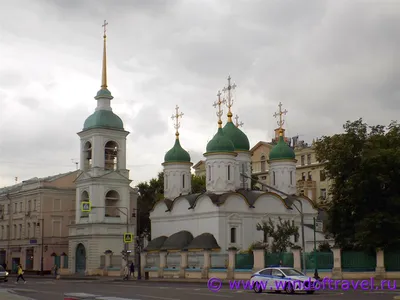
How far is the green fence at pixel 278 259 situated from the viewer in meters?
41.4

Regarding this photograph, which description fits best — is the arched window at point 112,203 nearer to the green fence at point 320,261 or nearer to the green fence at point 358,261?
the green fence at point 320,261

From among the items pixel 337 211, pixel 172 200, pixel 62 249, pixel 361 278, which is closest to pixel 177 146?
pixel 172 200

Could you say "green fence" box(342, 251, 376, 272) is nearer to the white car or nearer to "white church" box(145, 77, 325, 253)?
"white church" box(145, 77, 325, 253)

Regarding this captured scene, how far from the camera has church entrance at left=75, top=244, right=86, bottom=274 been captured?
6069cm

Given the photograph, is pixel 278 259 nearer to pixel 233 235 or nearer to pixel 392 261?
pixel 392 261

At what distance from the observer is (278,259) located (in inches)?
1646

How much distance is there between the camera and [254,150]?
91500mm

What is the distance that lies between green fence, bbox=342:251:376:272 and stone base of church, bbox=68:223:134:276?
23.2m

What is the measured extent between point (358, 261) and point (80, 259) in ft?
101

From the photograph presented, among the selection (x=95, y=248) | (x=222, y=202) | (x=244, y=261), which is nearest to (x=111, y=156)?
(x=95, y=248)

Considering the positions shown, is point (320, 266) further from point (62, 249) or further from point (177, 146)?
point (62, 249)

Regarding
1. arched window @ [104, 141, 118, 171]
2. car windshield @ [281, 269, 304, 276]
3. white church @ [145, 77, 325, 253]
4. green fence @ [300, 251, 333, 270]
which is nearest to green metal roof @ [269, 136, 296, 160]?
white church @ [145, 77, 325, 253]

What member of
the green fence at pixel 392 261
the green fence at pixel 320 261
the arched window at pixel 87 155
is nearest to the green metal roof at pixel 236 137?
the arched window at pixel 87 155

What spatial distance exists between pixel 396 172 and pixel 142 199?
4515 centimetres
